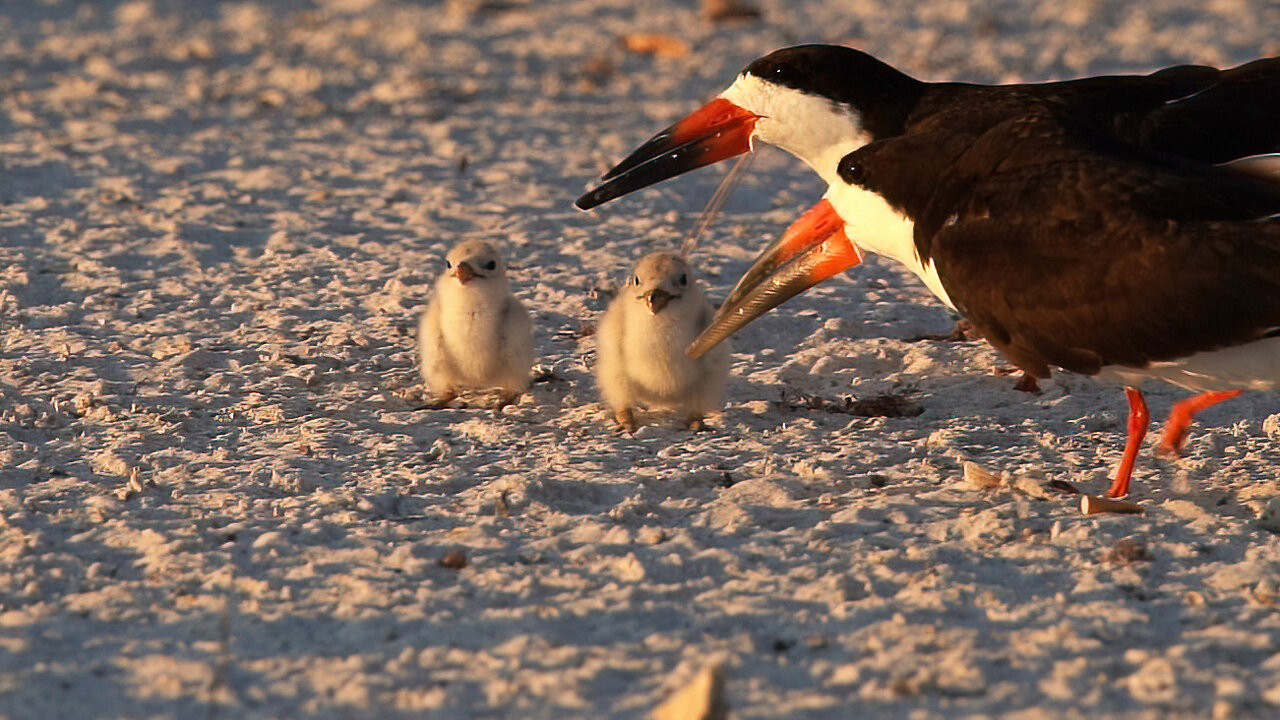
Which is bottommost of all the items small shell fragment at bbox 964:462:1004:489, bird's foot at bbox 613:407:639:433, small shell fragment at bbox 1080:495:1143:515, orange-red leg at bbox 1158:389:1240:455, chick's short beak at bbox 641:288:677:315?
small shell fragment at bbox 1080:495:1143:515

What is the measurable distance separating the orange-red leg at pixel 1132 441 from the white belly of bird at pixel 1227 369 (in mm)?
243

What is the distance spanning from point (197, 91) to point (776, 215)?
3891mm

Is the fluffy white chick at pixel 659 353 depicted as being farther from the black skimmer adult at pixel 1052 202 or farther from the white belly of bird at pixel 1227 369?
the white belly of bird at pixel 1227 369

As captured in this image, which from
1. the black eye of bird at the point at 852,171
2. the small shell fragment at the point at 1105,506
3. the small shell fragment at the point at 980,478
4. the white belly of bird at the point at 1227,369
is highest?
the black eye of bird at the point at 852,171

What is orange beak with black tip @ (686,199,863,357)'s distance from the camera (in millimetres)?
5004

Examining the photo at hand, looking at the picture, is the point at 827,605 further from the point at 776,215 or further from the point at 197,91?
the point at 197,91

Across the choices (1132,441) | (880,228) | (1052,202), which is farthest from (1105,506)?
(880,228)

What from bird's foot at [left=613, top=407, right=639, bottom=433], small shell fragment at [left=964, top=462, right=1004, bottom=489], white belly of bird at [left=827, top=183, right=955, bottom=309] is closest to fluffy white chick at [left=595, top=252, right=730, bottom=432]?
bird's foot at [left=613, top=407, right=639, bottom=433]

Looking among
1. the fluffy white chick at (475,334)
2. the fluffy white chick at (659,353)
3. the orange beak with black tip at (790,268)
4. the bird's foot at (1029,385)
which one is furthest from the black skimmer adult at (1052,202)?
the bird's foot at (1029,385)

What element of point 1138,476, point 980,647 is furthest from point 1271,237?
point 980,647

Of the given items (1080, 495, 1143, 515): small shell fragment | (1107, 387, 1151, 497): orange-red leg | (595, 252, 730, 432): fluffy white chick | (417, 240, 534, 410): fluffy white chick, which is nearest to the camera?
(1080, 495, 1143, 515): small shell fragment

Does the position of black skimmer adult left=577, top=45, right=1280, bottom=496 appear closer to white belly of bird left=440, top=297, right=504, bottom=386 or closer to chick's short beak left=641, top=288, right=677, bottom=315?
chick's short beak left=641, top=288, right=677, bottom=315

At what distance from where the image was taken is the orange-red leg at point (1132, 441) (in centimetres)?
444

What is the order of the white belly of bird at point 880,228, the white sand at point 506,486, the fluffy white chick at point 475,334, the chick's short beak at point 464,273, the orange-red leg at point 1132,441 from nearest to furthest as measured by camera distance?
1. the white sand at point 506,486
2. the orange-red leg at point 1132,441
3. the white belly of bird at point 880,228
4. the fluffy white chick at point 475,334
5. the chick's short beak at point 464,273
